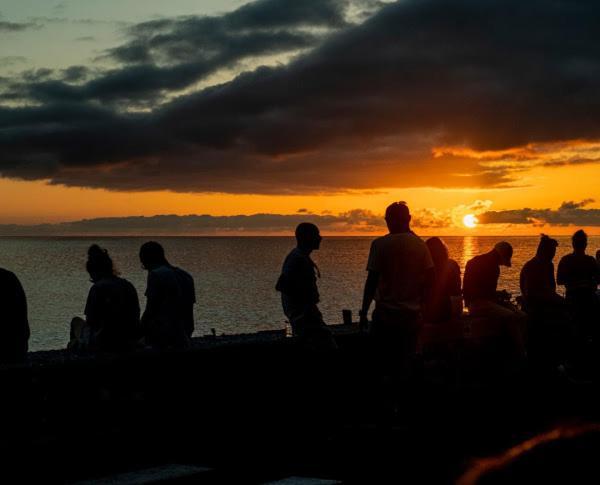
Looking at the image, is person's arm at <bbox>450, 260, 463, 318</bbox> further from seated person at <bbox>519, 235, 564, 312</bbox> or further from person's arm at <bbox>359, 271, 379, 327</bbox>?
person's arm at <bbox>359, 271, 379, 327</bbox>

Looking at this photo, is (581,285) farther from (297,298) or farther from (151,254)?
(151,254)

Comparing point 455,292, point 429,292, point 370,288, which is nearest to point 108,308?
point 370,288

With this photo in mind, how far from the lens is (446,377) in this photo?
11570mm

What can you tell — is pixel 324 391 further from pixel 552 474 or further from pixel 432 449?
pixel 552 474

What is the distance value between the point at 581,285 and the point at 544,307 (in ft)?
6.16

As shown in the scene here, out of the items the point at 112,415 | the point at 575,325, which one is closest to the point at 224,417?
the point at 112,415

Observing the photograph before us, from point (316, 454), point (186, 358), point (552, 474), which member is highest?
point (552, 474)

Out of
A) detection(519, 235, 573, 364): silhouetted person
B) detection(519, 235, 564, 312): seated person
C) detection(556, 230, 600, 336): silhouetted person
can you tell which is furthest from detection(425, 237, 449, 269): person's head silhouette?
detection(556, 230, 600, 336): silhouetted person

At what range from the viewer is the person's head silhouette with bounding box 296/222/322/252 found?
962 centimetres

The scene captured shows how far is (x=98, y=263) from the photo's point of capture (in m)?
9.88

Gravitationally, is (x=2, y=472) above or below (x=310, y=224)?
below

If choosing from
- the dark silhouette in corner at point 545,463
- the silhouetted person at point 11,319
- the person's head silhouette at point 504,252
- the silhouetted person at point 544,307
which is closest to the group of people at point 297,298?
the silhouetted person at point 11,319

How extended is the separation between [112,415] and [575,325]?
8.58 metres

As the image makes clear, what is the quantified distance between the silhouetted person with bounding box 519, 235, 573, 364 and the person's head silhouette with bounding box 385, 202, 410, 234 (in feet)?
14.6
